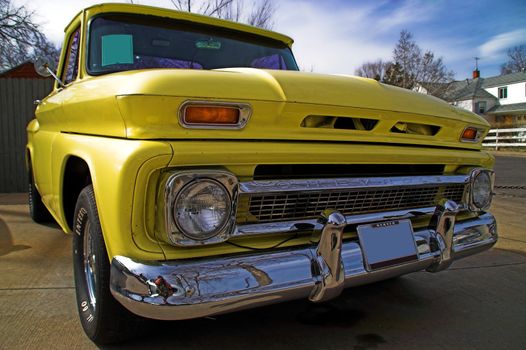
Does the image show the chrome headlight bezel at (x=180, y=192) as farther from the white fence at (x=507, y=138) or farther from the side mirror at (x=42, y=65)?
the white fence at (x=507, y=138)

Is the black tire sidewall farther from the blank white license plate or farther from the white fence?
the white fence

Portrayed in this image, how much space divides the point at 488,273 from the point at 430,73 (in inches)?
1415

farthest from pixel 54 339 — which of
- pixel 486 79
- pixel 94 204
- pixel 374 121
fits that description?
pixel 486 79

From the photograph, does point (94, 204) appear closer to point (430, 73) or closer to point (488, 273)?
point (488, 273)

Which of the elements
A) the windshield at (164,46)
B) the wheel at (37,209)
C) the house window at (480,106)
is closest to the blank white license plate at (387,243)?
the windshield at (164,46)

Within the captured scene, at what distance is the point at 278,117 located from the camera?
1844mm

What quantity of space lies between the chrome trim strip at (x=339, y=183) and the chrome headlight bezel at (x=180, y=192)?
0.08 meters

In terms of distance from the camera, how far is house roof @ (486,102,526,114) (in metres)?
39.5

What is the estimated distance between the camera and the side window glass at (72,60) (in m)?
2.99

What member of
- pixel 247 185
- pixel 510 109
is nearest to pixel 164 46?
pixel 247 185

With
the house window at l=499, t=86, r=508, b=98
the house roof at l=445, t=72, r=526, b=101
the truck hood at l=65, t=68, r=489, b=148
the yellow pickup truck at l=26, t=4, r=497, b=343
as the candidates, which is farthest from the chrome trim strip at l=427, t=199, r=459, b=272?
the house window at l=499, t=86, r=508, b=98

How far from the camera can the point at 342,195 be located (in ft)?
6.73

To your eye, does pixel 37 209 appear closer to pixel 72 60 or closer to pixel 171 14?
pixel 72 60

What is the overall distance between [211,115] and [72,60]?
200 cm
